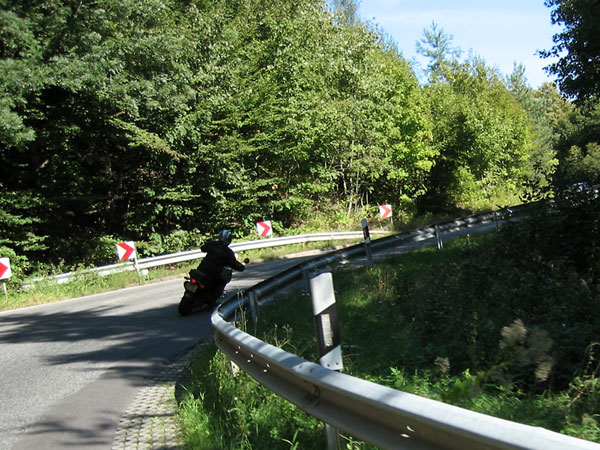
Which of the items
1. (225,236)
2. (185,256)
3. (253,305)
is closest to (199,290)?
(225,236)

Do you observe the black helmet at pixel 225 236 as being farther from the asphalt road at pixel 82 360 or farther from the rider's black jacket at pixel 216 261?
the asphalt road at pixel 82 360

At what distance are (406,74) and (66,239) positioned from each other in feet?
73.9

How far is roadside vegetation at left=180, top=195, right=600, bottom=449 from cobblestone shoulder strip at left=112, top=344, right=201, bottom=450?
20cm

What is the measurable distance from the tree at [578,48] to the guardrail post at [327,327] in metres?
22.1

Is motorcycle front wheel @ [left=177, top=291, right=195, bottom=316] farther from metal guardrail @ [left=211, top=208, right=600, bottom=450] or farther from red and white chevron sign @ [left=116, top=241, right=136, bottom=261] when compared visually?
red and white chevron sign @ [left=116, top=241, right=136, bottom=261]

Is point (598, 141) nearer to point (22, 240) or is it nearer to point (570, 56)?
point (570, 56)

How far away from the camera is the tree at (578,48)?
2212cm

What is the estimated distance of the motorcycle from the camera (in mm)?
10648

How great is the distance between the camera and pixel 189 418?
4.94m

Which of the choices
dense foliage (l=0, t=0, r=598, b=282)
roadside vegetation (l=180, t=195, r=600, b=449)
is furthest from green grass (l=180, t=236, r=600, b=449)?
dense foliage (l=0, t=0, r=598, b=282)

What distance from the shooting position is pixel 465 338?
6633 mm

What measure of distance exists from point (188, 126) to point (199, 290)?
1524cm

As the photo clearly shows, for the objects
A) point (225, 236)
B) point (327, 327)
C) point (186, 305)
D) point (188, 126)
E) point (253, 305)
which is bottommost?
point (186, 305)

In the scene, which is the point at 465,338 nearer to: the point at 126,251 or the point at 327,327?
the point at 327,327
